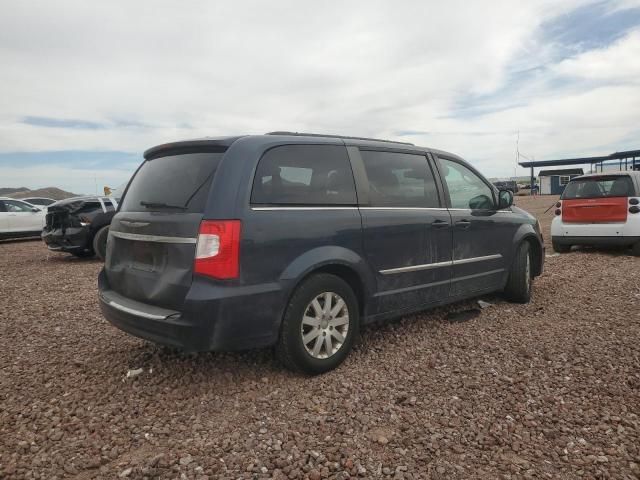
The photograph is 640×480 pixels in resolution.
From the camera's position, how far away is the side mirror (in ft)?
16.7

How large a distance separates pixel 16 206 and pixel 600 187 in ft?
53.3

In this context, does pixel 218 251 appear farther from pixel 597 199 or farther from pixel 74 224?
pixel 597 199

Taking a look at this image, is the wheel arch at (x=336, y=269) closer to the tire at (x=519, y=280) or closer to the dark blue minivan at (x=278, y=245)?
the dark blue minivan at (x=278, y=245)

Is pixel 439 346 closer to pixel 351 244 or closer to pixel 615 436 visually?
pixel 351 244

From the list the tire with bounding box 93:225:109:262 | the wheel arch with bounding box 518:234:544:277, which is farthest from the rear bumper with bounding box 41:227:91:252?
the wheel arch with bounding box 518:234:544:277

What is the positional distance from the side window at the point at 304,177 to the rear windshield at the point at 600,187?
7230mm

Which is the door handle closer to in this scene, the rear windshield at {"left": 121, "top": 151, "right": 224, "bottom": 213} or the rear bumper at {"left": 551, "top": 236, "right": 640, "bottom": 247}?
the rear windshield at {"left": 121, "top": 151, "right": 224, "bottom": 213}

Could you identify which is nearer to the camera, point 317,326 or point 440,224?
point 317,326

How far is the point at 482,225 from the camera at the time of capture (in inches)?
190

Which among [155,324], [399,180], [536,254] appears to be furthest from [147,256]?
[536,254]

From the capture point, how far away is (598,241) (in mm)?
8828

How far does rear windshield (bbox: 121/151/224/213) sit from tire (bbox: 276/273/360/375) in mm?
931

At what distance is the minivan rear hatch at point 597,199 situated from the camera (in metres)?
8.66

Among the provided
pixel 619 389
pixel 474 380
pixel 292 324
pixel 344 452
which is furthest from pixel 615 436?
pixel 292 324
